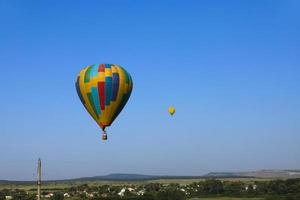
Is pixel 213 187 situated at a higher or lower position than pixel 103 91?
lower

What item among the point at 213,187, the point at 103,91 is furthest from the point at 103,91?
the point at 213,187

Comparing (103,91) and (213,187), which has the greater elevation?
(103,91)

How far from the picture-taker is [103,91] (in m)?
48.2

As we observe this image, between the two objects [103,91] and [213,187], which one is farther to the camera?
[213,187]

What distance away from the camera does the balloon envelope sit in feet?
158

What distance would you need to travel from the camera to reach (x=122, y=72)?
49.7 meters

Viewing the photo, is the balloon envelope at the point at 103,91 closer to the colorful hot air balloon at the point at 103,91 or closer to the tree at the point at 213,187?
the colorful hot air balloon at the point at 103,91

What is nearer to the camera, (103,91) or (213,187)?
(103,91)

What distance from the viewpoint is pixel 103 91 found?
48188 millimetres

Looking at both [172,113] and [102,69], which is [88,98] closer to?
[102,69]

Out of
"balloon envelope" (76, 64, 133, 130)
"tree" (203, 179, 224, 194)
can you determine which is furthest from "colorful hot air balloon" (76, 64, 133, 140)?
"tree" (203, 179, 224, 194)

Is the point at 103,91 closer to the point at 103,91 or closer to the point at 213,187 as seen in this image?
the point at 103,91

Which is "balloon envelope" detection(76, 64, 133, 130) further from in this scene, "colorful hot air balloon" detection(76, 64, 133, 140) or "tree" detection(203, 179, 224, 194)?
"tree" detection(203, 179, 224, 194)

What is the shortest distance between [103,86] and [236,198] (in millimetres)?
84087
